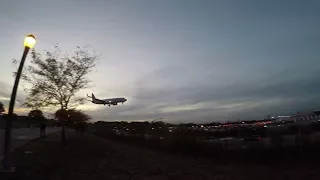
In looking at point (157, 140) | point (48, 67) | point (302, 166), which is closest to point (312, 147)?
point (302, 166)

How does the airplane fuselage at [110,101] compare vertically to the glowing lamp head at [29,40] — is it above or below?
above

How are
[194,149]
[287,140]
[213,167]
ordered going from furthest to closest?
[194,149]
[287,140]
[213,167]

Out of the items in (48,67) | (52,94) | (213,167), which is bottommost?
(213,167)

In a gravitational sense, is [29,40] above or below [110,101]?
below

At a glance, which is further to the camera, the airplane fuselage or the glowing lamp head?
the airplane fuselage

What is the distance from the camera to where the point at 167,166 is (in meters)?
14.8

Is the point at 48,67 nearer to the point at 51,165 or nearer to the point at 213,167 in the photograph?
the point at 51,165

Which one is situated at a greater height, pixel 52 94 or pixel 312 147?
pixel 52 94

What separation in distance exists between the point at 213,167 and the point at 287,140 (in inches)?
220

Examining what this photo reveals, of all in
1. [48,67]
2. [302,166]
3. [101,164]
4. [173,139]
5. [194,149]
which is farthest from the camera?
[48,67]

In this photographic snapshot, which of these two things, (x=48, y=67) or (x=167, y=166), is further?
(x=48, y=67)

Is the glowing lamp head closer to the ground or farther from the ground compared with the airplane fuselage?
closer to the ground

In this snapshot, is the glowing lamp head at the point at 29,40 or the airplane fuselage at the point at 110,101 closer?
the glowing lamp head at the point at 29,40

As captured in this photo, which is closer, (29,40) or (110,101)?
(29,40)
